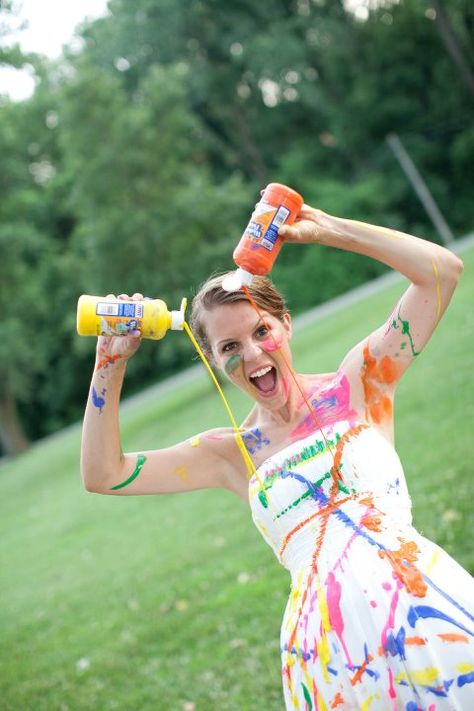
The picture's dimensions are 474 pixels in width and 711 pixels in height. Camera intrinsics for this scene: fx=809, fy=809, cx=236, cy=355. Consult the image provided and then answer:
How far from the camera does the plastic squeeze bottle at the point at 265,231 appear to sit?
2.72 meters

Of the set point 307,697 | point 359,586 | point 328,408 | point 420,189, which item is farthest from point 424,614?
point 420,189

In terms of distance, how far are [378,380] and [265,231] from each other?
26.7 inches

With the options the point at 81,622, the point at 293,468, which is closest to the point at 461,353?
the point at 81,622

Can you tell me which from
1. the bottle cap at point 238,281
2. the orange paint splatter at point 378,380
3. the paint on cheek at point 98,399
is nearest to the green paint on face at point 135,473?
the paint on cheek at point 98,399

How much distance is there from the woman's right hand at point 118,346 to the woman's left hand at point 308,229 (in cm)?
59

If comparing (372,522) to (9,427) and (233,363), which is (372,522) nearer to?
(233,363)

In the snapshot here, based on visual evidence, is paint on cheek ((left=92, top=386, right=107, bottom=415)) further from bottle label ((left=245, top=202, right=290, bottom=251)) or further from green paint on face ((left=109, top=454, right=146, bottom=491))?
bottle label ((left=245, top=202, right=290, bottom=251))

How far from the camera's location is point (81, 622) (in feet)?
25.1

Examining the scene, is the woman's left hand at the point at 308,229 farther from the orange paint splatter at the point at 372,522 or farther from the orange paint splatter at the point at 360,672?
the orange paint splatter at the point at 360,672

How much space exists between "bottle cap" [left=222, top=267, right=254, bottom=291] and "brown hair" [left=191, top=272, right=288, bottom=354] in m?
0.03

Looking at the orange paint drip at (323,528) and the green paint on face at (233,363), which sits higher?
the green paint on face at (233,363)

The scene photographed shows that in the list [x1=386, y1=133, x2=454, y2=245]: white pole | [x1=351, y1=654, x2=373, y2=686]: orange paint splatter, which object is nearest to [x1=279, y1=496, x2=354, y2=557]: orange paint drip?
[x1=351, y1=654, x2=373, y2=686]: orange paint splatter

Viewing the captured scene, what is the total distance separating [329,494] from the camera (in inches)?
102

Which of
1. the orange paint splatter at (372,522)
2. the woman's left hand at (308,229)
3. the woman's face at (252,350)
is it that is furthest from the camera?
the woman's face at (252,350)
